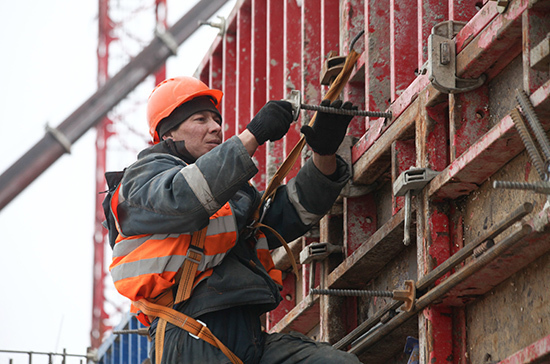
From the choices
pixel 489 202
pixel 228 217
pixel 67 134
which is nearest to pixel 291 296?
pixel 228 217

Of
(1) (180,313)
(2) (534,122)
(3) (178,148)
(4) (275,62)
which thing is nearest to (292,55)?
(4) (275,62)

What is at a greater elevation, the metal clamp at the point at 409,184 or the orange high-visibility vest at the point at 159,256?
the metal clamp at the point at 409,184

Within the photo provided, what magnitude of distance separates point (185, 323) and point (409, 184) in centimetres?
116

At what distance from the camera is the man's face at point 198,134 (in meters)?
4.47

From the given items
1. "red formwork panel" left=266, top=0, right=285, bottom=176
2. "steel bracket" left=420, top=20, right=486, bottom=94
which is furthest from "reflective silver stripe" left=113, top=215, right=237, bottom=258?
"red formwork panel" left=266, top=0, right=285, bottom=176

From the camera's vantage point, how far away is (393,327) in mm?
4055

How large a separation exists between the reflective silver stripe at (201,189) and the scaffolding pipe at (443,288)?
97 cm

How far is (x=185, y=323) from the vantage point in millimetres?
3883

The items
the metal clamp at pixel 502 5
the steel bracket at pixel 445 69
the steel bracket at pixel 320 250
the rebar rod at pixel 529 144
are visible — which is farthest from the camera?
the steel bracket at pixel 320 250

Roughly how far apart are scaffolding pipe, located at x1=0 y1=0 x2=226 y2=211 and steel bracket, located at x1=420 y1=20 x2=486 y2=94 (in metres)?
16.4

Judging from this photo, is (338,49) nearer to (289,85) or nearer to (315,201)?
(289,85)

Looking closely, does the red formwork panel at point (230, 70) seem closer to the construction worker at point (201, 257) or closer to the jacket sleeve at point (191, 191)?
the construction worker at point (201, 257)

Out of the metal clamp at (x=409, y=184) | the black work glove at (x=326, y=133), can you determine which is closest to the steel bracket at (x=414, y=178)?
the metal clamp at (x=409, y=184)

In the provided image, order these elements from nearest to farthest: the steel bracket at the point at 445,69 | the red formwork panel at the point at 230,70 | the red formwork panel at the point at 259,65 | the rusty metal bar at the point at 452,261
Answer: the rusty metal bar at the point at 452,261
the steel bracket at the point at 445,69
the red formwork panel at the point at 259,65
the red formwork panel at the point at 230,70
